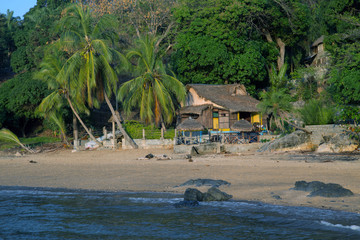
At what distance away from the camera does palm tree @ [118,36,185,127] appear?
24.1 metres

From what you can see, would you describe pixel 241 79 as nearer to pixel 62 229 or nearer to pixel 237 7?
pixel 237 7

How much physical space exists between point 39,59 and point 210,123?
1602cm

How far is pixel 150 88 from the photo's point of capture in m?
24.4

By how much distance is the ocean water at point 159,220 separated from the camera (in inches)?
259

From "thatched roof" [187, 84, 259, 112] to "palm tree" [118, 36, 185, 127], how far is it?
265 centimetres

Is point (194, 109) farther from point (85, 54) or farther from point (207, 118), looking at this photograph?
point (85, 54)

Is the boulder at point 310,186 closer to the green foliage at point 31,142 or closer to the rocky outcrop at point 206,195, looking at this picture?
the rocky outcrop at point 206,195

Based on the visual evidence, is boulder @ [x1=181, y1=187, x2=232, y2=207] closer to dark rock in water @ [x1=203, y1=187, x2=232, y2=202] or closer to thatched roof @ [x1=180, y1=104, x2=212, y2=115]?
dark rock in water @ [x1=203, y1=187, x2=232, y2=202]

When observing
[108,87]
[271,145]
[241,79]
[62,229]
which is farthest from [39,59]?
[62,229]

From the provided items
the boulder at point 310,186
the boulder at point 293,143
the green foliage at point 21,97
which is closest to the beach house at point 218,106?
the boulder at point 293,143

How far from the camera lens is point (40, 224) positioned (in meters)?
7.81

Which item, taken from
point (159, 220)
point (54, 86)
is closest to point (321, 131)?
point (159, 220)

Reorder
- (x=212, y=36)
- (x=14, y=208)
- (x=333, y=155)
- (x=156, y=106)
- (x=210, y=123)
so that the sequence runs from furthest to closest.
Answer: (x=212, y=36)
(x=210, y=123)
(x=156, y=106)
(x=333, y=155)
(x=14, y=208)

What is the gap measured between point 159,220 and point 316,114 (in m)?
13.3
